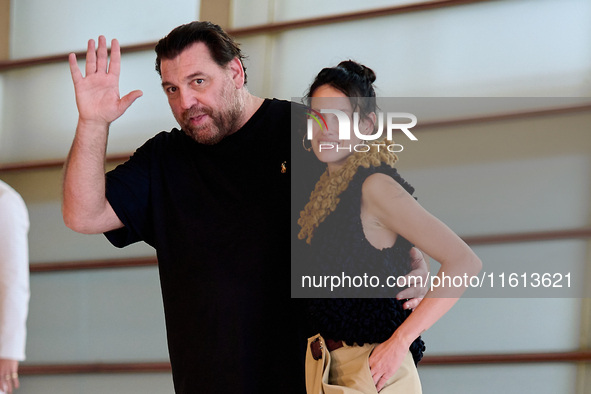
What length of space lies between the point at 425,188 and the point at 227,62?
1.14 metres

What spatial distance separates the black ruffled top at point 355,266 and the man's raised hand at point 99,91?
2.86ft

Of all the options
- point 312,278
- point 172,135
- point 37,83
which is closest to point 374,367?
point 312,278

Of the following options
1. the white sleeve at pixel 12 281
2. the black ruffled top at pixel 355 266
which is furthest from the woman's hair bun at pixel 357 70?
Answer: the white sleeve at pixel 12 281

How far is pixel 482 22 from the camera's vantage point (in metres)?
2.64

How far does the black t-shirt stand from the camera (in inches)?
73.1

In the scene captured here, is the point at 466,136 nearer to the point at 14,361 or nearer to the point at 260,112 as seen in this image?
the point at 260,112

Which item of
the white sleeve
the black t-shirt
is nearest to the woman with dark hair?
the black t-shirt

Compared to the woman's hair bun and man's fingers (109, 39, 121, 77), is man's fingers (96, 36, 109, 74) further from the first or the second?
the woman's hair bun

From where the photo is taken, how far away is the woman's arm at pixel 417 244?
1337mm

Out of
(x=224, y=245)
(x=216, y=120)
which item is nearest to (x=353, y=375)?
(x=224, y=245)

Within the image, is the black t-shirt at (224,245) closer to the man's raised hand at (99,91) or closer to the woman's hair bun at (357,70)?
the man's raised hand at (99,91)

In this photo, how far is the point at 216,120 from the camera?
6.47 ft

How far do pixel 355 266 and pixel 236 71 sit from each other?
1.02m

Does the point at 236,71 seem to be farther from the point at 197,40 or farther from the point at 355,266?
the point at 355,266
